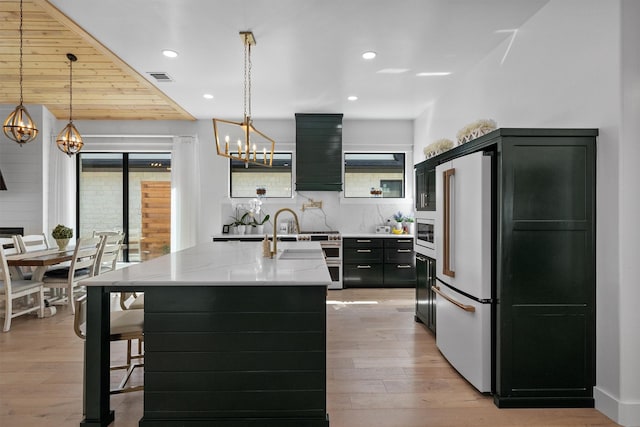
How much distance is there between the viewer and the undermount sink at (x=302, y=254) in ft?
10.7

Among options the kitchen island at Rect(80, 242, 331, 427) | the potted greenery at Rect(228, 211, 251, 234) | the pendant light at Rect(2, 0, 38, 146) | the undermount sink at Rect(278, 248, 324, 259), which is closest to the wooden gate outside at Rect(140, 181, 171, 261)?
the potted greenery at Rect(228, 211, 251, 234)

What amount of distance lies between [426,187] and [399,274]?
239 centimetres

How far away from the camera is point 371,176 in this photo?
22.0 feet

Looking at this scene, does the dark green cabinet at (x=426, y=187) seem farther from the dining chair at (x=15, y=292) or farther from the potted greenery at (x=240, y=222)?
the dining chair at (x=15, y=292)

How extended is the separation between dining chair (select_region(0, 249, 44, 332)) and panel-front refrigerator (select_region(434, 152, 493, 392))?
4.25 meters

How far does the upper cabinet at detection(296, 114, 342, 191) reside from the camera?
20.3ft

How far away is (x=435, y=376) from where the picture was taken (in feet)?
9.46

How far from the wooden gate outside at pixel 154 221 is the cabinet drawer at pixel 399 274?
378cm

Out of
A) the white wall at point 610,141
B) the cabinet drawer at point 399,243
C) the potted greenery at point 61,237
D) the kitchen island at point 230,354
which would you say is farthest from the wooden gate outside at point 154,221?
the white wall at point 610,141

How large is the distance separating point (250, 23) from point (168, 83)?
1.98 m

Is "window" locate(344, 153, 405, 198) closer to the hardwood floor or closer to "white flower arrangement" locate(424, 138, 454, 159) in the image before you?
"white flower arrangement" locate(424, 138, 454, 159)

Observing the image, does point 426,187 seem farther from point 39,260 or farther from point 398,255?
point 39,260

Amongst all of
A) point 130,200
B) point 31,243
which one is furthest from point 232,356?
point 130,200

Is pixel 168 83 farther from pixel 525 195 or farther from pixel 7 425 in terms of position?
pixel 525 195
